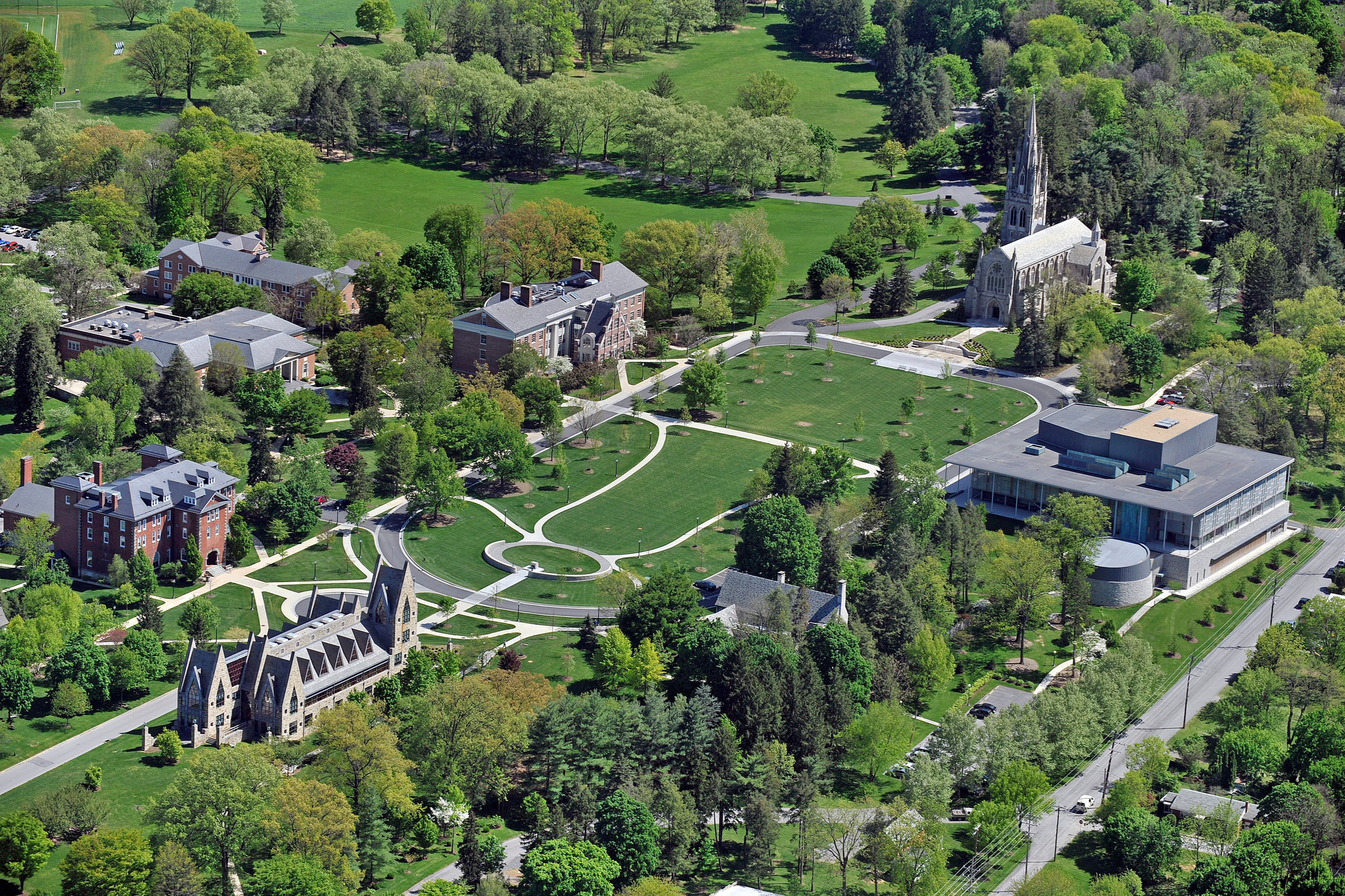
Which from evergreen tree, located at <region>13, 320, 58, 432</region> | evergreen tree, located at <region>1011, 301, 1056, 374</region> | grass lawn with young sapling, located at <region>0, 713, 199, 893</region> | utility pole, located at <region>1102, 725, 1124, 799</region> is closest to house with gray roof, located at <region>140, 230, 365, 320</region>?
evergreen tree, located at <region>13, 320, 58, 432</region>

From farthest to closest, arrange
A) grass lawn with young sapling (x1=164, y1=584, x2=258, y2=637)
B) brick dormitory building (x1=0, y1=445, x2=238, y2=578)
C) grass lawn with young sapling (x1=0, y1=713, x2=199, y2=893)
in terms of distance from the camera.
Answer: brick dormitory building (x1=0, y1=445, x2=238, y2=578) → grass lawn with young sapling (x1=164, y1=584, x2=258, y2=637) → grass lawn with young sapling (x1=0, y1=713, x2=199, y2=893)

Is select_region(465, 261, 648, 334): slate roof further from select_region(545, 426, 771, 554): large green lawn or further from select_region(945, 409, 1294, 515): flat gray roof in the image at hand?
select_region(945, 409, 1294, 515): flat gray roof

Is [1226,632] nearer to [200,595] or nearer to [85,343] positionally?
[200,595]

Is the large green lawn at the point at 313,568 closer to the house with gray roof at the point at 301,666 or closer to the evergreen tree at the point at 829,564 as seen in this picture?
the house with gray roof at the point at 301,666

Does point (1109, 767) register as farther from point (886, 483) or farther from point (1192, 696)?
point (886, 483)

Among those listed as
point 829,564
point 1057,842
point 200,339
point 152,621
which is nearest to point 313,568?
point 152,621

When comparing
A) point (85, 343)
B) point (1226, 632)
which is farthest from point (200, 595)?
point (1226, 632)
